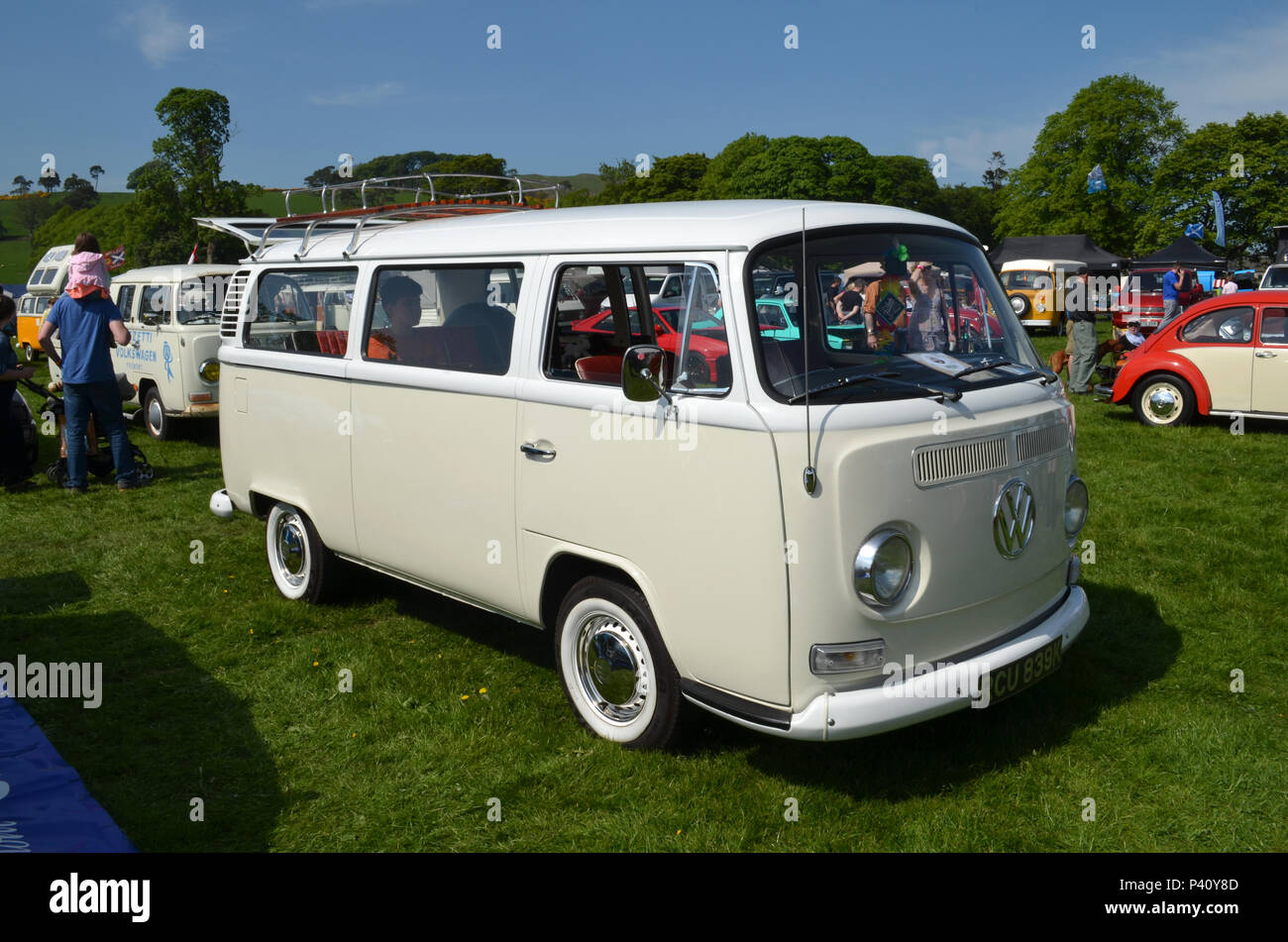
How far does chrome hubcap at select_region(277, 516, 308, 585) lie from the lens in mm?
6547

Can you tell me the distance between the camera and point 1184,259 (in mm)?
31297

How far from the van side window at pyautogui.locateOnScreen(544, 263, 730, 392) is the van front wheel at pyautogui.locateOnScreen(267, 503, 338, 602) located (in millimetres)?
2591

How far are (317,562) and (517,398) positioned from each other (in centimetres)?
247

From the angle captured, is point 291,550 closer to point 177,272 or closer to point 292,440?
point 292,440

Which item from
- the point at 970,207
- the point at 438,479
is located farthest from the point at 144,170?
the point at 970,207

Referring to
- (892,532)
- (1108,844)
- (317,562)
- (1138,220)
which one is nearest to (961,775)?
(1108,844)

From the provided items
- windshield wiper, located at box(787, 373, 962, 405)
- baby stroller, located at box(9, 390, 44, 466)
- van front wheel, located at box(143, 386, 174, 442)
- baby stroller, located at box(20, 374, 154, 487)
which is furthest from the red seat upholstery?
van front wheel, located at box(143, 386, 174, 442)

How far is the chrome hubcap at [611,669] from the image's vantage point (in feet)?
14.2

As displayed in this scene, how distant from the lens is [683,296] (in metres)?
4.02

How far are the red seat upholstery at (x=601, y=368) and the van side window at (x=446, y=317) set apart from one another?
0.42 metres

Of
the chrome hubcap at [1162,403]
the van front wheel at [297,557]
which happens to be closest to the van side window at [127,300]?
the van front wheel at [297,557]

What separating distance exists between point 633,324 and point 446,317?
1085 mm

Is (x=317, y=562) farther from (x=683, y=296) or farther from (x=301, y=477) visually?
(x=683, y=296)

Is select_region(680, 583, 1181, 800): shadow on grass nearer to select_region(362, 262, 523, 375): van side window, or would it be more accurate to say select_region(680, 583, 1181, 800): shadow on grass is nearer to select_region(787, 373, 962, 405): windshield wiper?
select_region(787, 373, 962, 405): windshield wiper
